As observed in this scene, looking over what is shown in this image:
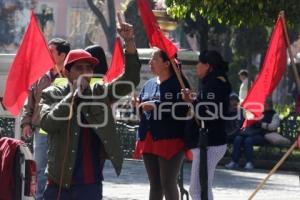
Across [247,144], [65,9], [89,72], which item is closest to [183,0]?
[89,72]

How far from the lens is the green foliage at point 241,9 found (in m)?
12.3

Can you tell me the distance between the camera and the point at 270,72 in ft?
32.5

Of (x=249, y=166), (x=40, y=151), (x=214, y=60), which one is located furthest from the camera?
(x=249, y=166)

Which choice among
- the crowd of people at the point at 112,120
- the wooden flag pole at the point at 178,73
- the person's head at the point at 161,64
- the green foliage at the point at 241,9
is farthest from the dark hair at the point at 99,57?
the green foliage at the point at 241,9

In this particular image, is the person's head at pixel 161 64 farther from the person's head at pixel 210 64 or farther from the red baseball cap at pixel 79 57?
the red baseball cap at pixel 79 57

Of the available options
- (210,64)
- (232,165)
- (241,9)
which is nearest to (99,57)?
(210,64)

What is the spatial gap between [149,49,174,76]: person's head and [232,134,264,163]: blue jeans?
27.6 ft

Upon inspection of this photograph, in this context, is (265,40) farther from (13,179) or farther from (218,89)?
(13,179)

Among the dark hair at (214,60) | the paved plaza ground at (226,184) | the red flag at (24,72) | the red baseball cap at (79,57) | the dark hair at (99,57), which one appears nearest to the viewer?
the red baseball cap at (79,57)

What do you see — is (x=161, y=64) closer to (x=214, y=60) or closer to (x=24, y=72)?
(x=214, y=60)

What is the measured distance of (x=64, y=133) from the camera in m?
7.93

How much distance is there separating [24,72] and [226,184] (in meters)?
6.47

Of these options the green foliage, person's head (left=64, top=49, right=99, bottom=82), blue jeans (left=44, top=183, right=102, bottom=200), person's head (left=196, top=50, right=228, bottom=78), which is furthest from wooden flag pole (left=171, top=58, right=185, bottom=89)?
the green foliage

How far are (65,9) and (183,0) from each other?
220ft
